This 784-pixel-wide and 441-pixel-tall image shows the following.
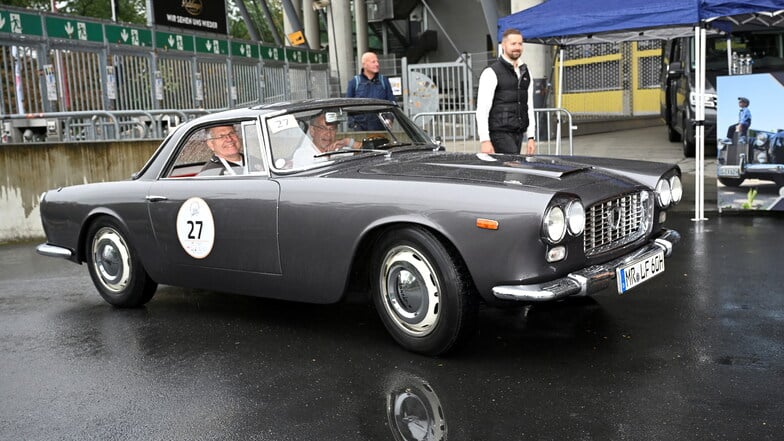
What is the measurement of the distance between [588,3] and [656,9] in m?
0.99

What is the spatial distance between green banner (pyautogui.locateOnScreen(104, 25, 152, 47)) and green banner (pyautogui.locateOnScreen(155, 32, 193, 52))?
2.96 feet

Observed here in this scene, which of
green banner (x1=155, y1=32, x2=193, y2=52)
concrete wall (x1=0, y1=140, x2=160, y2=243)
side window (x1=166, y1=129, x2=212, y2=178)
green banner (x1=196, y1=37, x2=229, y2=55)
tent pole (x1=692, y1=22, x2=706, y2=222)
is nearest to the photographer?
side window (x1=166, y1=129, x2=212, y2=178)

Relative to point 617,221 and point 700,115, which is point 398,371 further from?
point 700,115

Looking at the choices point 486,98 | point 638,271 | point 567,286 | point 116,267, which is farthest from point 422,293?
point 486,98

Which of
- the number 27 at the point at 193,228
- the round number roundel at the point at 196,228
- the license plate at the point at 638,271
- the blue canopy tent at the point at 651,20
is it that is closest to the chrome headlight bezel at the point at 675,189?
the license plate at the point at 638,271

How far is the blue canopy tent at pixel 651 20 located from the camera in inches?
299

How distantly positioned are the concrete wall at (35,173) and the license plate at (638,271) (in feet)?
24.5

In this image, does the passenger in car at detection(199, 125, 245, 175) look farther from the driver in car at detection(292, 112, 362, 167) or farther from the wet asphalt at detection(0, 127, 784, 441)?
the wet asphalt at detection(0, 127, 784, 441)

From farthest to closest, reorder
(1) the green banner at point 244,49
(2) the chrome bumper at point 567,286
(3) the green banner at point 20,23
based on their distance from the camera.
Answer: (1) the green banner at point 244,49 < (3) the green banner at point 20,23 < (2) the chrome bumper at point 567,286

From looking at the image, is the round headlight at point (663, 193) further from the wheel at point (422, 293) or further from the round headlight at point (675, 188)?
the wheel at point (422, 293)

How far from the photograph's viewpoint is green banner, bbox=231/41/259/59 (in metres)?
20.2

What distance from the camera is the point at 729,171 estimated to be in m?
8.28

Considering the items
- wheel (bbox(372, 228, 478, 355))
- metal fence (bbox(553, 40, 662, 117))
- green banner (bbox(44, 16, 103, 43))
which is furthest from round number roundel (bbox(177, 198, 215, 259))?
metal fence (bbox(553, 40, 662, 117))

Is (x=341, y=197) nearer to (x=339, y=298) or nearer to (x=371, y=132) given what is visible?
(x=339, y=298)
